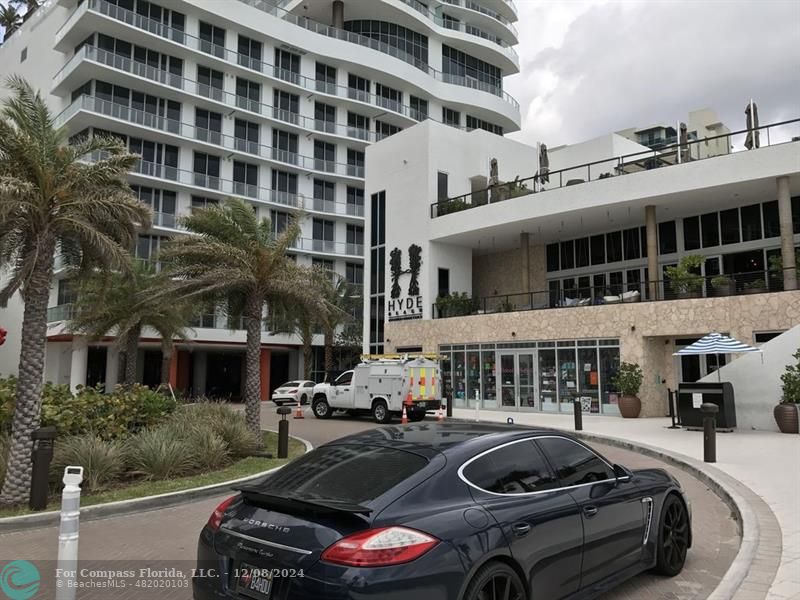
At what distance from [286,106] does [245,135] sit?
430 centimetres

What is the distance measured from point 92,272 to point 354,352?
33.9 metres

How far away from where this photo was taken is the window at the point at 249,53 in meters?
45.2

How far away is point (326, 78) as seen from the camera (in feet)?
162

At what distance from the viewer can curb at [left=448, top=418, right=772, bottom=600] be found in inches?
206

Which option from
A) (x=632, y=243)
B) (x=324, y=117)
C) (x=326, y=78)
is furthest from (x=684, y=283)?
(x=326, y=78)

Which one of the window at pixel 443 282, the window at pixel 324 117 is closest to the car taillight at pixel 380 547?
the window at pixel 443 282

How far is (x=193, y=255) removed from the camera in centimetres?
1548

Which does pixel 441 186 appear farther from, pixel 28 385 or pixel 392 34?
pixel 392 34

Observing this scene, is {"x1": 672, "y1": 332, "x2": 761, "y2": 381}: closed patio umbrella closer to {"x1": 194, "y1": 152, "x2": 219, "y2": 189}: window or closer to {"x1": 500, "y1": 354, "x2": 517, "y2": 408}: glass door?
Result: {"x1": 500, "y1": 354, "x2": 517, "y2": 408}: glass door

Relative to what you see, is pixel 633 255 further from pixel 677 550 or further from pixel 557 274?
pixel 677 550

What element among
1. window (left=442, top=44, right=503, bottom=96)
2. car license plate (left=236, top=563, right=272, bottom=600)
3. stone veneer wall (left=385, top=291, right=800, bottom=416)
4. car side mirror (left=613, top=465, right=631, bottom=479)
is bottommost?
car license plate (left=236, top=563, right=272, bottom=600)

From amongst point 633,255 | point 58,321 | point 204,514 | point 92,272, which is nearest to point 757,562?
point 204,514

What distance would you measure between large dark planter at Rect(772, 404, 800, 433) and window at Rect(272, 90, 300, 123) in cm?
3924

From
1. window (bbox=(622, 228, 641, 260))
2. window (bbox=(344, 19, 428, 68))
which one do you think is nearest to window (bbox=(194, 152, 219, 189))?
window (bbox=(344, 19, 428, 68))
